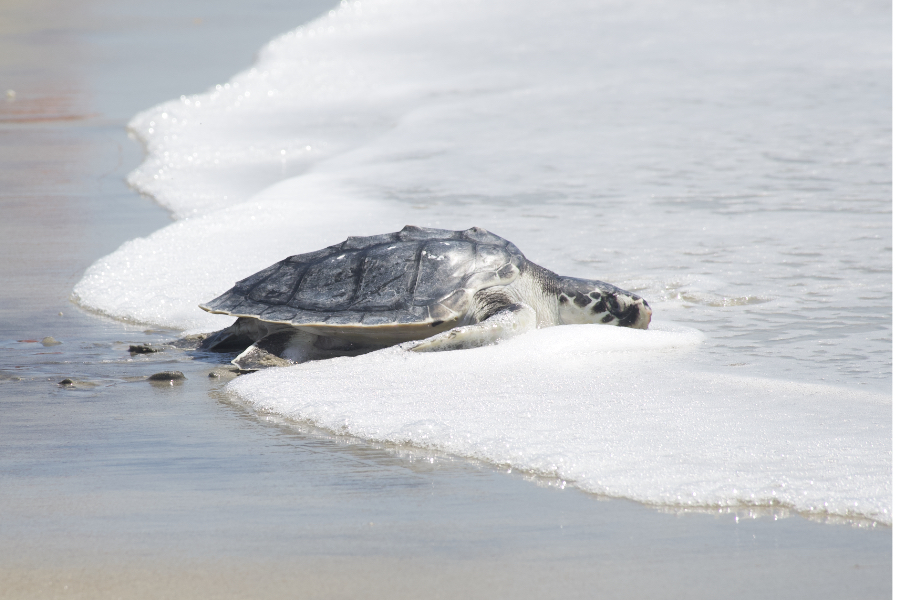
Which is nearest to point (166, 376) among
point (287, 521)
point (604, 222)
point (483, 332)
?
point (483, 332)

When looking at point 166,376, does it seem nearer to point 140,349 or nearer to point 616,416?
point 140,349

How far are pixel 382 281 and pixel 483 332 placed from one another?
0.50m

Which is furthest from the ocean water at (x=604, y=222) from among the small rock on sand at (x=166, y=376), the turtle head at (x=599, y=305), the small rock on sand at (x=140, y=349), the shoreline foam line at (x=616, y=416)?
the small rock on sand at (x=140, y=349)

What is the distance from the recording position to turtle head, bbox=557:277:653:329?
453 cm

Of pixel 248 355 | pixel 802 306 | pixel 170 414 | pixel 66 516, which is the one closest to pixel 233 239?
pixel 248 355

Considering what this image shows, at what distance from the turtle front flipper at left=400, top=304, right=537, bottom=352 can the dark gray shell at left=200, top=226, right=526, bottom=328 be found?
11 cm

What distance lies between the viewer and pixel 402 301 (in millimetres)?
4297

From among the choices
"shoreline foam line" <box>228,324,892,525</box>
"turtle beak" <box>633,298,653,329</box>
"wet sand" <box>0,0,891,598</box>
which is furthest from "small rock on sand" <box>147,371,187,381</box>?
"turtle beak" <box>633,298,653,329</box>

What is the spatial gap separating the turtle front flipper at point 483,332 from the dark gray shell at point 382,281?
11 centimetres

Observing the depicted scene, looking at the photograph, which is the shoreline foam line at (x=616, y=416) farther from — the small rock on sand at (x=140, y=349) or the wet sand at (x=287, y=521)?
the small rock on sand at (x=140, y=349)

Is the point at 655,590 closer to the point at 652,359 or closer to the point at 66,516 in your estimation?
the point at 66,516

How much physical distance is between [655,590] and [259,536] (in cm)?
92

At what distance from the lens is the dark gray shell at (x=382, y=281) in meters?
4.28

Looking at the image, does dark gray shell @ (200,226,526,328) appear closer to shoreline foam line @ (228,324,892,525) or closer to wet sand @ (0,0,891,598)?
shoreline foam line @ (228,324,892,525)
